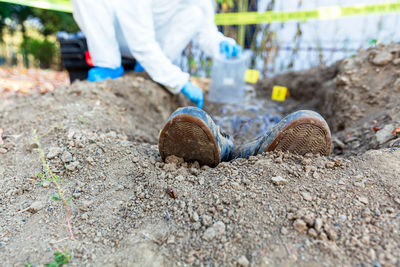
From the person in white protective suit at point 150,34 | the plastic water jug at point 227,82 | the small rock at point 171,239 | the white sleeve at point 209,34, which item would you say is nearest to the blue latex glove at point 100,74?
the person in white protective suit at point 150,34

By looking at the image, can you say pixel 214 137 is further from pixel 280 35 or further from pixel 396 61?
pixel 280 35

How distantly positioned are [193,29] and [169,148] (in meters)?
1.80

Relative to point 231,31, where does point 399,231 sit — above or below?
below

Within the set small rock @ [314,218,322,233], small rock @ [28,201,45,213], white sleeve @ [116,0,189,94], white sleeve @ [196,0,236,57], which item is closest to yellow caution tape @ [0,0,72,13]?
white sleeve @ [116,0,189,94]

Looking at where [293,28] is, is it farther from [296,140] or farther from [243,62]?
[296,140]

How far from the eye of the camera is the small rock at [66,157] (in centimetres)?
130

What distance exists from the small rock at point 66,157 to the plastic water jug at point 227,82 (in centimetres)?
201

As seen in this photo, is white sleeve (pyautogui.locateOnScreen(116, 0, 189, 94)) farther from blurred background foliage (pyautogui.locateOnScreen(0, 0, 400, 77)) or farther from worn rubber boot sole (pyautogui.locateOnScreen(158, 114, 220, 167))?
blurred background foliage (pyautogui.locateOnScreen(0, 0, 400, 77))

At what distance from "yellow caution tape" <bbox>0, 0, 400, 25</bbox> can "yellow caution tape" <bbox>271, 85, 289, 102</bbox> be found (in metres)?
1.26

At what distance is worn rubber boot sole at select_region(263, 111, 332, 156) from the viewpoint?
110 centimetres

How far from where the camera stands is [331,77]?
9.60ft

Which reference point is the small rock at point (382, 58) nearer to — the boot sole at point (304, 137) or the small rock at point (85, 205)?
the boot sole at point (304, 137)

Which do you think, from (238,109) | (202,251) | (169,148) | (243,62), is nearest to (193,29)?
(243,62)

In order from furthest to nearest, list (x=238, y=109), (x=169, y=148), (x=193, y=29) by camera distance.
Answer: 1. (x=238, y=109)
2. (x=193, y=29)
3. (x=169, y=148)
